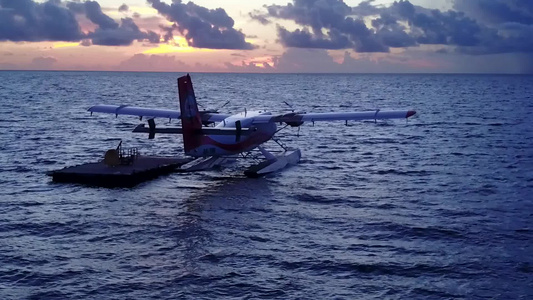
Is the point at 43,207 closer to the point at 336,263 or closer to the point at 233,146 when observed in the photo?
the point at 233,146

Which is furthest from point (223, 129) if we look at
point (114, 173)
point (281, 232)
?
point (281, 232)

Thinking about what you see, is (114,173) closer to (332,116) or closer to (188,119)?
(188,119)

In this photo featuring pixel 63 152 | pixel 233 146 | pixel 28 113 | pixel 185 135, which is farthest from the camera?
pixel 28 113

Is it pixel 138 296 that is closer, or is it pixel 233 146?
pixel 138 296

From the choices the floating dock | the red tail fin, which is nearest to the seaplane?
the red tail fin

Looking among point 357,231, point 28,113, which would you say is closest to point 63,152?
point 357,231

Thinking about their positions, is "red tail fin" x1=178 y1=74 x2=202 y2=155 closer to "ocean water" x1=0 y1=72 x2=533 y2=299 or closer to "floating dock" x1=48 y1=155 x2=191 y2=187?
"ocean water" x1=0 y1=72 x2=533 y2=299

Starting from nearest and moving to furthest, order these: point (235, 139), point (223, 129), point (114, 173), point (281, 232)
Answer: point (281, 232)
point (114, 173)
point (223, 129)
point (235, 139)

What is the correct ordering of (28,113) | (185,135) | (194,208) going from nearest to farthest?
(194,208) → (185,135) → (28,113)
